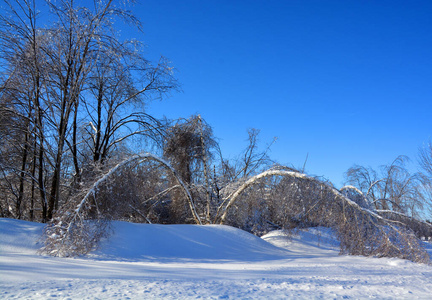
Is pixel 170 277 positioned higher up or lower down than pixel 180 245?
lower down

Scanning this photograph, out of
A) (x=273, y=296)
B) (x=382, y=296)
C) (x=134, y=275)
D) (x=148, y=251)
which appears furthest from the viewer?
(x=148, y=251)

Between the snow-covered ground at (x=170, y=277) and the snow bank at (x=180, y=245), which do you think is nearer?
the snow-covered ground at (x=170, y=277)

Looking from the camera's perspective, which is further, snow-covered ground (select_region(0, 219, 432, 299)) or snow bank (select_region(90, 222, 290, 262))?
snow bank (select_region(90, 222, 290, 262))

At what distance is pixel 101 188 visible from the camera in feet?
25.2

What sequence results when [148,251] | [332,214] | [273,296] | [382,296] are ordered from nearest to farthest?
1. [273,296]
2. [382,296]
3. [148,251]
4. [332,214]

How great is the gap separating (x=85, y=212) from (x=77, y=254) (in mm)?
1101

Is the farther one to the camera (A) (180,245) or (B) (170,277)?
(A) (180,245)

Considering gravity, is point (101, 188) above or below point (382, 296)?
above

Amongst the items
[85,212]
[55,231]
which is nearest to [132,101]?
[85,212]

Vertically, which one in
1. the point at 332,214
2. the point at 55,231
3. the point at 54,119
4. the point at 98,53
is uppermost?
the point at 98,53

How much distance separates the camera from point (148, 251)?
695 cm

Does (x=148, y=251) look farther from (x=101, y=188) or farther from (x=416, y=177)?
(x=416, y=177)

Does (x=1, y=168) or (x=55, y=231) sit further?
(x=1, y=168)

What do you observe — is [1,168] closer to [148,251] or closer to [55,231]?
[55,231]
